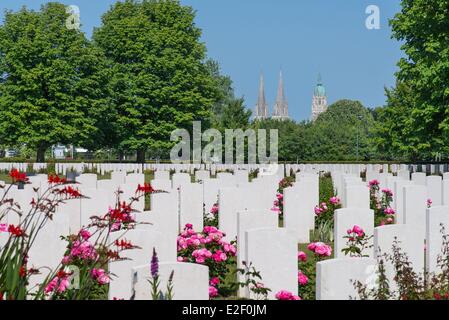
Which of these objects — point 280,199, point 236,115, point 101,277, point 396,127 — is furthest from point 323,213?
point 236,115

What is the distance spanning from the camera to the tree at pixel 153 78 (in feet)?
142

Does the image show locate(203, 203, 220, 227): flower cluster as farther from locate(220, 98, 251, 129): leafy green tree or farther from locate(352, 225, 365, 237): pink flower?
locate(220, 98, 251, 129): leafy green tree

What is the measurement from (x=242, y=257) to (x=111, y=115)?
3602 centimetres

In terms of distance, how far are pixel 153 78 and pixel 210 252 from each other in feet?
117

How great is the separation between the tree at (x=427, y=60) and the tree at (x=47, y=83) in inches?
725

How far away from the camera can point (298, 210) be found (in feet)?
45.9

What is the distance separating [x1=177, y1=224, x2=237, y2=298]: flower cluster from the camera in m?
8.48

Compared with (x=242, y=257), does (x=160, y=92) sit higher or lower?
higher

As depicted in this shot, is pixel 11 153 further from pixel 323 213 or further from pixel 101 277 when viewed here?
pixel 101 277

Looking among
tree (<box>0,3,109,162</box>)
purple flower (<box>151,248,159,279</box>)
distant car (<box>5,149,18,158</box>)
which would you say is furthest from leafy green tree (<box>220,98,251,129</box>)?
purple flower (<box>151,248,159,279</box>)

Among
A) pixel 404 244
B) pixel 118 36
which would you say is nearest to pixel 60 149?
pixel 118 36

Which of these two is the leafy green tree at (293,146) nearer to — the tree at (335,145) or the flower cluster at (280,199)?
the tree at (335,145)
